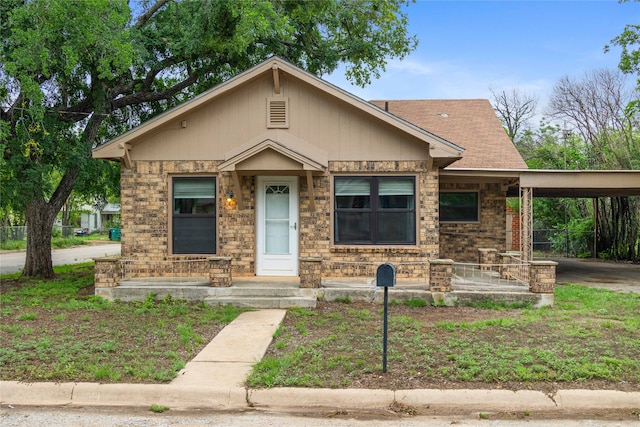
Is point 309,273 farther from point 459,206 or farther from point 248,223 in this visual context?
point 459,206

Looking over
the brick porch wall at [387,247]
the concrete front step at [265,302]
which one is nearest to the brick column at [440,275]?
the brick porch wall at [387,247]

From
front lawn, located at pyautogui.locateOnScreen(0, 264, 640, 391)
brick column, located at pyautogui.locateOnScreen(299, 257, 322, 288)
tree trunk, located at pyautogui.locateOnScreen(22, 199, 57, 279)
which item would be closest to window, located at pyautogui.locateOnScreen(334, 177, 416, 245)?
brick column, located at pyautogui.locateOnScreen(299, 257, 322, 288)

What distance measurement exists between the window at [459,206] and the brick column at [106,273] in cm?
845

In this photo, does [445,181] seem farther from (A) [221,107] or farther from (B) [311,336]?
(B) [311,336]

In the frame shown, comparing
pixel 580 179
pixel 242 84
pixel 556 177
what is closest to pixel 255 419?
pixel 242 84

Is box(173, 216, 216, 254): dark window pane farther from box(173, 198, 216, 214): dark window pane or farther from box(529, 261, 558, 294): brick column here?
box(529, 261, 558, 294): brick column

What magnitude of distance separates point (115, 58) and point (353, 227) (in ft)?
21.4

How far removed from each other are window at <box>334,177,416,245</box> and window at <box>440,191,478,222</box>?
338 centimetres

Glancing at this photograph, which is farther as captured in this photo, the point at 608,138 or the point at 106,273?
the point at 608,138

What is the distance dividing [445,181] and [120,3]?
9.03 m

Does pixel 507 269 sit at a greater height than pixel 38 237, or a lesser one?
lesser

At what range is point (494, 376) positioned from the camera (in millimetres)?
5156

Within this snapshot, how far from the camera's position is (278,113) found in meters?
10.6

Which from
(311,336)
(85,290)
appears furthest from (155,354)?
(85,290)
